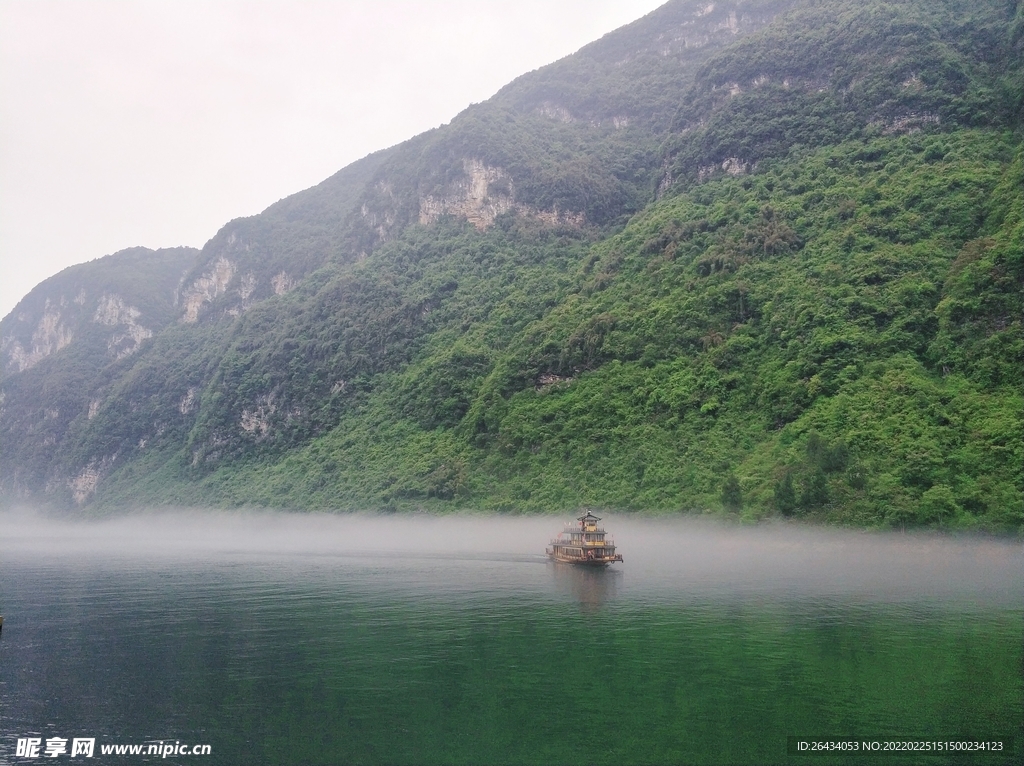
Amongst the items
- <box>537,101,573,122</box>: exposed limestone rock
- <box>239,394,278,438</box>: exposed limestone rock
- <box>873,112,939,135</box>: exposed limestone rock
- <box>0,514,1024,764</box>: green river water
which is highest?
<box>537,101,573,122</box>: exposed limestone rock

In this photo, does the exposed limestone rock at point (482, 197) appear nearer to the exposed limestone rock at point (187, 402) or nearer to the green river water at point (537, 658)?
the exposed limestone rock at point (187, 402)

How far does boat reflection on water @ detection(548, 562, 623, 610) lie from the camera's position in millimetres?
48906

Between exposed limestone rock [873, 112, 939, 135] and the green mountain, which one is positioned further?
exposed limestone rock [873, 112, 939, 135]

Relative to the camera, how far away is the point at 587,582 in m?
57.3

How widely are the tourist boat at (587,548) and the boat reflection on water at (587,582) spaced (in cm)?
78

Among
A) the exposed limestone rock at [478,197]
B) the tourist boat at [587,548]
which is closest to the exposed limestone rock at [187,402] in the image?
the exposed limestone rock at [478,197]

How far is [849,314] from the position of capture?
274ft

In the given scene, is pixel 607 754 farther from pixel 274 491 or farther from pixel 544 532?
pixel 274 491

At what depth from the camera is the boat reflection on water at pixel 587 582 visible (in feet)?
160

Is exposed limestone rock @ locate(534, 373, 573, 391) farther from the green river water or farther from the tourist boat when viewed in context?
the green river water

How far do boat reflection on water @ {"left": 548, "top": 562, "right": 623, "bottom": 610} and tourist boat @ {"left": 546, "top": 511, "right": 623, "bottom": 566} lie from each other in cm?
78

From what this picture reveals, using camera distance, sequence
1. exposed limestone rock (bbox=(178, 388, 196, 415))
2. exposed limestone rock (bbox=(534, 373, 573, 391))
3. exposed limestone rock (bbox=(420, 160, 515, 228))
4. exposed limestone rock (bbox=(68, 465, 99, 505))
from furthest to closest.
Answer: exposed limestone rock (bbox=(68, 465, 99, 505)) → exposed limestone rock (bbox=(178, 388, 196, 415)) → exposed limestone rock (bbox=(420, 160, 515, 228)) → exposed limestone rock (bbox=(534, 373, 573, 391))

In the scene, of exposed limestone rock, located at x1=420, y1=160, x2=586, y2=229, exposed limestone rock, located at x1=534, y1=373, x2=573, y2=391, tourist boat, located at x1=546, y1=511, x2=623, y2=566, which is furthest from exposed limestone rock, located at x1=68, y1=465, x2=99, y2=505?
tourist boat, located at x1=546, y1=511, x2=623, y2=566

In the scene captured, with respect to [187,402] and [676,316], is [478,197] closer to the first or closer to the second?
[676,316]
